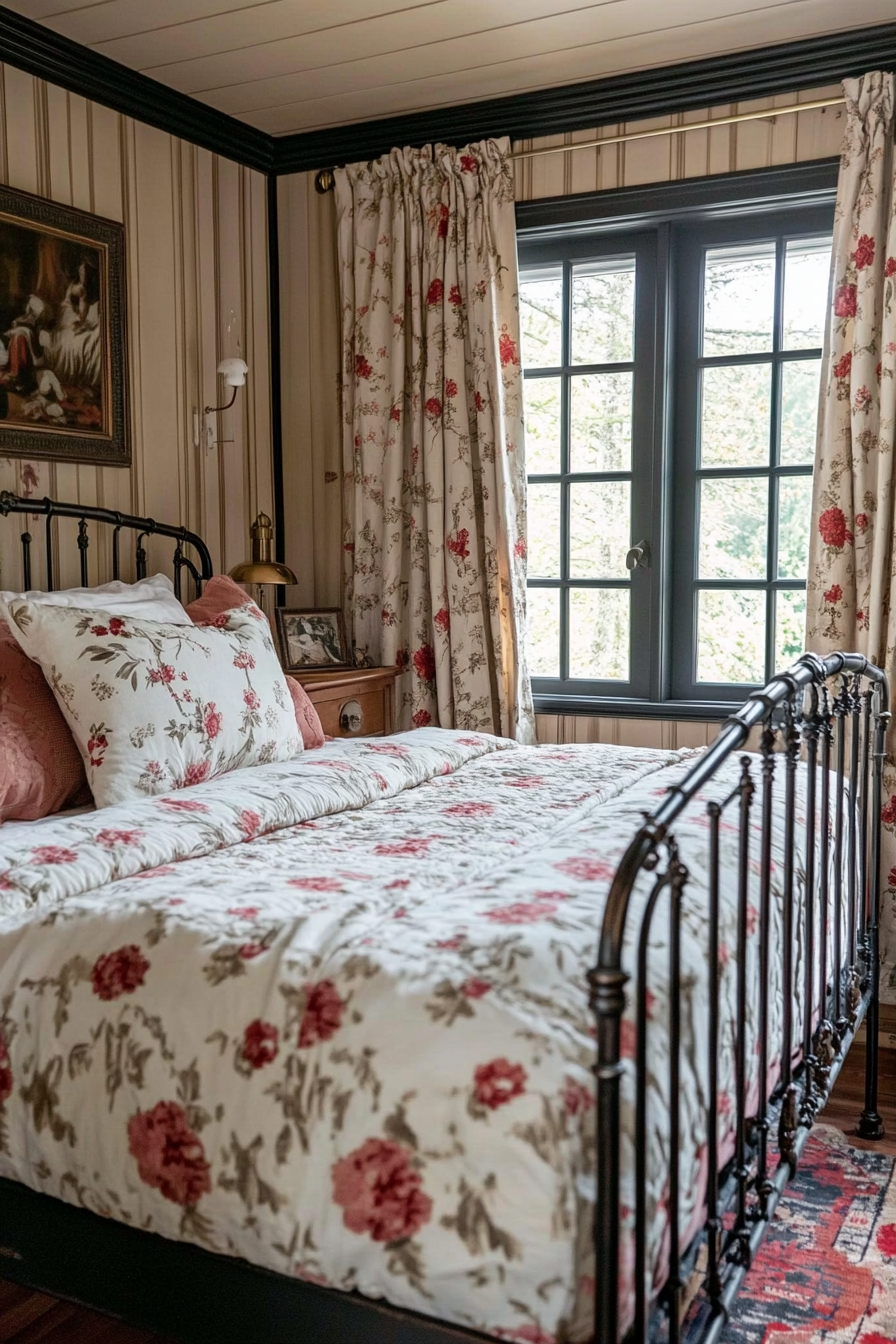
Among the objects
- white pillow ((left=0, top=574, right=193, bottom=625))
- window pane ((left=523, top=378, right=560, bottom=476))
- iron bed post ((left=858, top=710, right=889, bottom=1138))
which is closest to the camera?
iron bed post ((left=858, top=710, right=889, bottom=1138))

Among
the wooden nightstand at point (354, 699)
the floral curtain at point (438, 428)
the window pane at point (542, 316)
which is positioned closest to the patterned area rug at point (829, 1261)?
the floral curtain at point (438, 428)

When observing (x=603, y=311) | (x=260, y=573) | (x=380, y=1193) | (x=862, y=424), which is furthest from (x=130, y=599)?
(x=380, y=1193)

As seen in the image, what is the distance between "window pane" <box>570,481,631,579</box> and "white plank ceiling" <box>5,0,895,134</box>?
1151mm

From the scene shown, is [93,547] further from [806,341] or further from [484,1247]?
[484,1247]

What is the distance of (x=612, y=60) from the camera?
10.5 ft

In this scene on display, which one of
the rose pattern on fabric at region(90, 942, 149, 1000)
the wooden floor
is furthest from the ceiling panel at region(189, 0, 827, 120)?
the wooden floor

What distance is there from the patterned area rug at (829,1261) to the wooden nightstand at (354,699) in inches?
63.1

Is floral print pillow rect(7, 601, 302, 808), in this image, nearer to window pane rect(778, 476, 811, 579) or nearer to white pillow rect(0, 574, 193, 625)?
white pillow rect(0, 574, 193, 625)

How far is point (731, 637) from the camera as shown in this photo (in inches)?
137

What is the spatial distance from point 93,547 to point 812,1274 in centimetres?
238

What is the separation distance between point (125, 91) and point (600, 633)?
2.02m

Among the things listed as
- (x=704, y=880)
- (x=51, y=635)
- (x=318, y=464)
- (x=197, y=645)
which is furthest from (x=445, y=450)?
(x=704, y=880)

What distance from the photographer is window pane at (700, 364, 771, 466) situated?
3.40 m

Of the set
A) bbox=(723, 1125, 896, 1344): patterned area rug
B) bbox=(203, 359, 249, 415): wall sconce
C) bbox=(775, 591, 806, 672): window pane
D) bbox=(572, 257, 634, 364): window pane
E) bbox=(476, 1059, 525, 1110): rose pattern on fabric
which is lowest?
bbox=(723, 1125, 896, 1344): patterned area rug
